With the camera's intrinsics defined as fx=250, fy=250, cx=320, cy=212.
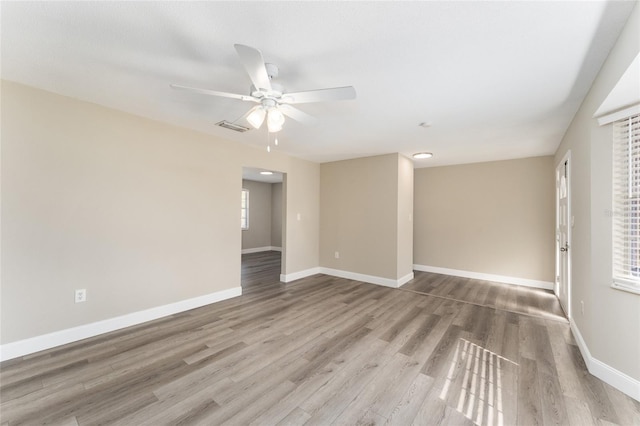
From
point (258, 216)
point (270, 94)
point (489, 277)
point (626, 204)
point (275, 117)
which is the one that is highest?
point (270, 94)

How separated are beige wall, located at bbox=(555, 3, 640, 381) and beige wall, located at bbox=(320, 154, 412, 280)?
233cm

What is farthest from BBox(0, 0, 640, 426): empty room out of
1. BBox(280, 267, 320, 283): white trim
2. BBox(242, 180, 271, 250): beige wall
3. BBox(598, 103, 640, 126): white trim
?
BBox(242, 180, 271, 250): beige wall

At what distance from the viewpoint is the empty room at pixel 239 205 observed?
153 centimetres

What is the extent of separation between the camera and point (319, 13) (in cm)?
137

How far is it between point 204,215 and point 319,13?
2905 millimetres

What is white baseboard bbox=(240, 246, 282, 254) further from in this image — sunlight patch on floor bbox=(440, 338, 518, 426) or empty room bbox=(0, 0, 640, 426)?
sunlight patch on floor bbox=(440, 338, 518, 426)

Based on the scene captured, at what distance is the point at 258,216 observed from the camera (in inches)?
324

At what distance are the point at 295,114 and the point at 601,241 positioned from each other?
2658mm

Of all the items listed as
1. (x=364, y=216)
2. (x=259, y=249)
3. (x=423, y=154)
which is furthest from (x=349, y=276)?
(x=259, y=249)

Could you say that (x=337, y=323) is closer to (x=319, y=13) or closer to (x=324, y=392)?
(x=324, y=392)

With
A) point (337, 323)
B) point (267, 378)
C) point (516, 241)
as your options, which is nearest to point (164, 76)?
point (267, 378)

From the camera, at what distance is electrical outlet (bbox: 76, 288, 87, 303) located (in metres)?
2.50

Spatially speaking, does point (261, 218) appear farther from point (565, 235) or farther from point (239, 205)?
point (565, 235)

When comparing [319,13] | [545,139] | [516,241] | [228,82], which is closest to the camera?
[319,13]
